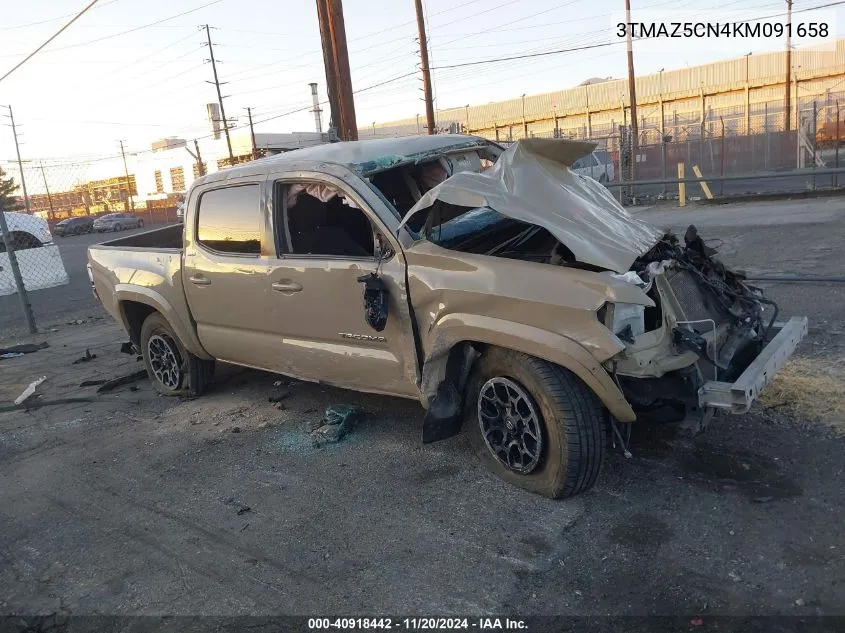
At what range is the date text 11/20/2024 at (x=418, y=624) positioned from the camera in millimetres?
2791

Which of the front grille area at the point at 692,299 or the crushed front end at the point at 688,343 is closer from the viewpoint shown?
the crushed front end at the point at 688,343

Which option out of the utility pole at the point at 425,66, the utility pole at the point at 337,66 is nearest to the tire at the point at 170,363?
the utility pole at the point at 337,66

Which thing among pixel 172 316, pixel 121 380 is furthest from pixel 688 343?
pixel 121 380

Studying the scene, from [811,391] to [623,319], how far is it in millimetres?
2150

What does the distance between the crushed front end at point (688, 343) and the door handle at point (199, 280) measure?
10.7ft

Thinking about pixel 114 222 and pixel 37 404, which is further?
pixel 114 222

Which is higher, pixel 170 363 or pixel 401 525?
pixel 170 363

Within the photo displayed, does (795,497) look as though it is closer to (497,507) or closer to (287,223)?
(497,507)

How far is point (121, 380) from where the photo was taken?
6.96 metres

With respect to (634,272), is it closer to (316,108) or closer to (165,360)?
(165,360)

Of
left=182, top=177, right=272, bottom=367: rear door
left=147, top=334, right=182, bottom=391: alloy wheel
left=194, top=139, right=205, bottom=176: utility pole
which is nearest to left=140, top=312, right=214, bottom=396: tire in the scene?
left=147, top=334, right=182, bottom=391: alloy wheel

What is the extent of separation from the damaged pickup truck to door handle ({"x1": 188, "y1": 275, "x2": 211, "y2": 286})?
18 millimetres

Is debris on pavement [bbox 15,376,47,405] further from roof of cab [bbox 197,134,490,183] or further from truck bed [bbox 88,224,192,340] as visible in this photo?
roof of cab [bbox 197,134,490,183]

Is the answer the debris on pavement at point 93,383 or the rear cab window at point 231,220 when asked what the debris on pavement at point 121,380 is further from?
the rear cab window at point 231,220
